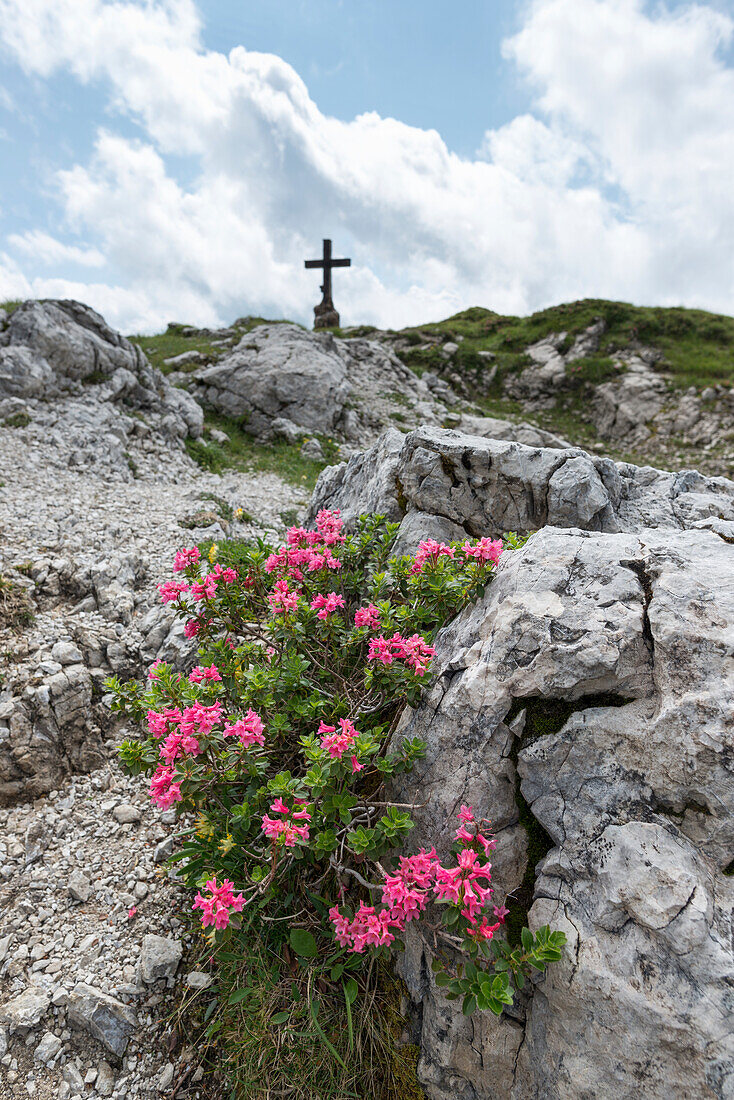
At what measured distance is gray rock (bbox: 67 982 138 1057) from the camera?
383 cm

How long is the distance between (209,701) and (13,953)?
2658mm

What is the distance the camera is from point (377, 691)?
4348 mm

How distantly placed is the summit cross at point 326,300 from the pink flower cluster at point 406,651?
30.7 meters

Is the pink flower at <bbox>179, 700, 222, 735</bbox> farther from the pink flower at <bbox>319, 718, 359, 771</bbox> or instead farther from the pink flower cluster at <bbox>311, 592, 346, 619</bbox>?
the pink flower cluster at <bbox>311, 592, 346, 619</bbox>

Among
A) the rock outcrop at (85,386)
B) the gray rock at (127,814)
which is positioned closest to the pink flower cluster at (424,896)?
the gray rock at (127,814)

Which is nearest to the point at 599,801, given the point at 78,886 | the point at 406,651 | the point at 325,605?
the point at 406,651

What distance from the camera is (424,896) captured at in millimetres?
2922

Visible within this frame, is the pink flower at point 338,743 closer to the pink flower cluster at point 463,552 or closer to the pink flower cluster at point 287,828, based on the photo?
the pink flower cluster at point 287,828

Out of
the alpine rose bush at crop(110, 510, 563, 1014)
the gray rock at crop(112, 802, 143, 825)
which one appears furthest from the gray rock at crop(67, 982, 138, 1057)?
the gray rock at crop(112, 802, 143, 825)

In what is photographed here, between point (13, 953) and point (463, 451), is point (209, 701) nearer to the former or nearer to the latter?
point (13, 953)

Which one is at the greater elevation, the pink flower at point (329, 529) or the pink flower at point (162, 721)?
the pink flower at point (329, 529)

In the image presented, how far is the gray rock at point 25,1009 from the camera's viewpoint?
3.85 meters

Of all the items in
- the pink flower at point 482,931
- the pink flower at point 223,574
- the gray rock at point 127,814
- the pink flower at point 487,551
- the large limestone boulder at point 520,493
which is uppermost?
the large limestone boulder at point 520,493

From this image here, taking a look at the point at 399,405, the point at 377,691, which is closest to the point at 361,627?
the point at 377,691
